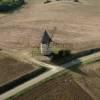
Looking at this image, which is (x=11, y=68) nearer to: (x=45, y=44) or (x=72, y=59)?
(x=45, y=44)

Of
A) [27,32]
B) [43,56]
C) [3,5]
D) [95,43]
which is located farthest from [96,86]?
[3,5]

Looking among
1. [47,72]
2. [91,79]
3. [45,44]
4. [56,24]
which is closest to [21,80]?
[47,72]

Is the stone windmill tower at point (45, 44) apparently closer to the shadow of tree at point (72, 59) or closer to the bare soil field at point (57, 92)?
the shadow of tree at point (72, 59)

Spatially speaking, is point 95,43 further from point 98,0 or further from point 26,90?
point 98,0

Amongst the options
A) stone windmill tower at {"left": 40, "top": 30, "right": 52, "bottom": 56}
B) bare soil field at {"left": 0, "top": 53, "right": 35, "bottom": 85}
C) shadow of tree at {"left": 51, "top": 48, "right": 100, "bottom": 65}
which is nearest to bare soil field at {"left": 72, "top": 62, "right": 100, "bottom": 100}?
shadow of tree at {"left": 51, "top": 48, "right": 100, "bottom": 65}

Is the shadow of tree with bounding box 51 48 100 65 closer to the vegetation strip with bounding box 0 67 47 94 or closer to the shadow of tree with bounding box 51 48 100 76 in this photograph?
the shadow of tree with bounding box 51 48 100 76

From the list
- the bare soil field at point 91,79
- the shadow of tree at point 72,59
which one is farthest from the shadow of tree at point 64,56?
the bare soil field at point 91,79
